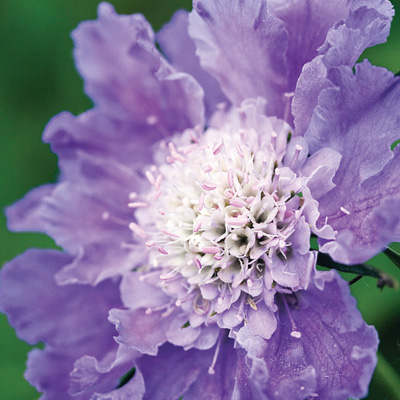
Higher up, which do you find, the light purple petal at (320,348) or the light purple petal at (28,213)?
the light purple petal at (320,348)

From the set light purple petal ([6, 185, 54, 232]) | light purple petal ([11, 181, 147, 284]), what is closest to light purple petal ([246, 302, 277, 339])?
light purple petal ([11, 181, 147, 284])

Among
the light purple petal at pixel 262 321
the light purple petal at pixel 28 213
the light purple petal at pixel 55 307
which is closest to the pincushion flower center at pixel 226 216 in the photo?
the light purple petal at pixel 262 321

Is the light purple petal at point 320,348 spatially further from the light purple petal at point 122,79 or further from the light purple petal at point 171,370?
the light purple petal at point 122,79

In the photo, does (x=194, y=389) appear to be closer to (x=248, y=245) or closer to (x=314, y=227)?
(x=248, y=245)

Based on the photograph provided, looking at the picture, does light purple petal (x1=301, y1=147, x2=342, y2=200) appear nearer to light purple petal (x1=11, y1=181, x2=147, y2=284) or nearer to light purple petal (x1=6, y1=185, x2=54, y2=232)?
light purple petal (x1=11, y1=181, x2=147, y2=284)

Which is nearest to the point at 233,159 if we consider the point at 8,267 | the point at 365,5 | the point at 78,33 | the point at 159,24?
the point at 365,5

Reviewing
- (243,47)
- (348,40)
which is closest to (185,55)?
(243,47)
